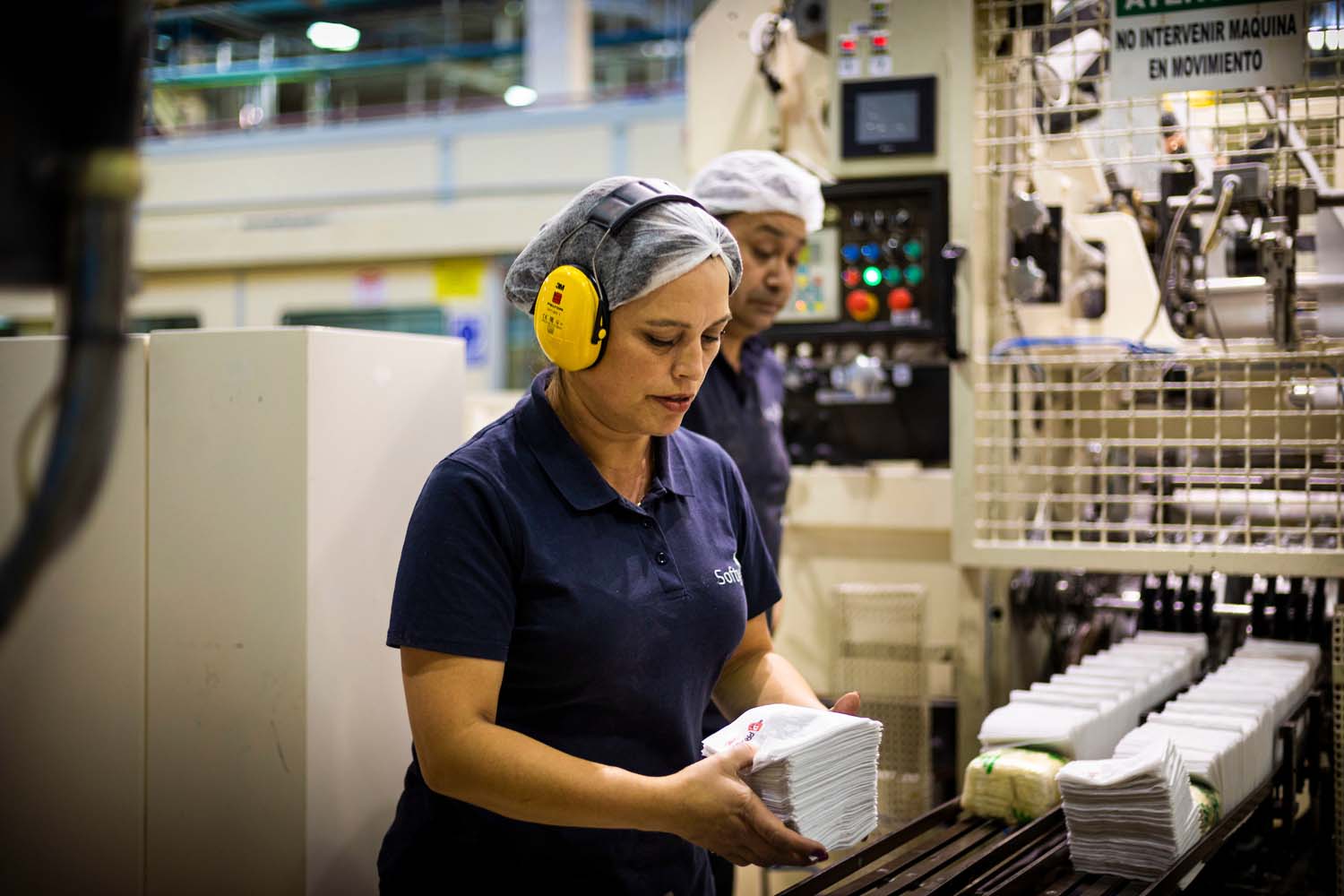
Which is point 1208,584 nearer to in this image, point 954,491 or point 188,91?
point 954,491

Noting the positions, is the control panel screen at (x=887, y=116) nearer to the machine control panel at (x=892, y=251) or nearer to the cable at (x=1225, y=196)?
the machine control panel at (x=892, y=251)

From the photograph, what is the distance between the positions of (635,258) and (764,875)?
205 centimetres

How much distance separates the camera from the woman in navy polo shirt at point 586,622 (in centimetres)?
124

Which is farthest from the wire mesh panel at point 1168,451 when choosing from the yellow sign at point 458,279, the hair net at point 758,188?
the yellow sign at point 458,279

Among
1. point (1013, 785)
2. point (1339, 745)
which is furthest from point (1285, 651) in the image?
point (1013, 785)

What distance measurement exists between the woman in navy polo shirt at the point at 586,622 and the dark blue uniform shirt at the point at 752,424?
81 cm

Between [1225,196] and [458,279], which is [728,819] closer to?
[1225,196]

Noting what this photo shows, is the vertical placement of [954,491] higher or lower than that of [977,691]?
higher

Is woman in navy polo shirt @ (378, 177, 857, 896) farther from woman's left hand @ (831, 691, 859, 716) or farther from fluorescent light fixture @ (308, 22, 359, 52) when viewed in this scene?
fluorescent light fixture @ (308, 22, 359, 52)

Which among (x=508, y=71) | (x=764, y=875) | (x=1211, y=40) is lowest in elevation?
(x=764, y=875)

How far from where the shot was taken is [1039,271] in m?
2.61

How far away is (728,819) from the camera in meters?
1.23

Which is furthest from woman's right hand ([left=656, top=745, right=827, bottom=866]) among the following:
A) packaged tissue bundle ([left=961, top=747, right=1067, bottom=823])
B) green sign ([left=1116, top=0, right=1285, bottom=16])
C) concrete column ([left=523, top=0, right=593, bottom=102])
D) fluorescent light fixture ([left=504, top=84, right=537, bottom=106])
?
fluorescent light fixture ([left=504, top=84, right=537, bottom=106])

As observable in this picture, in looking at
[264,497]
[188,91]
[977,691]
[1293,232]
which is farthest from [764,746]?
[188,91]
